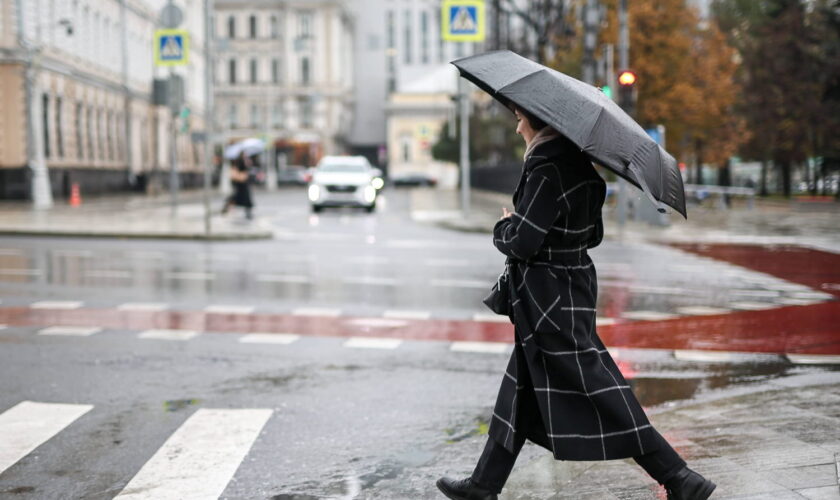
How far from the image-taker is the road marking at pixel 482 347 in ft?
28.4

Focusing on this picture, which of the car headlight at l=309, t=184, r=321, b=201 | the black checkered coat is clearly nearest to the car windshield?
Answer: the car headlight at l=309, t=184, r=321, b=201

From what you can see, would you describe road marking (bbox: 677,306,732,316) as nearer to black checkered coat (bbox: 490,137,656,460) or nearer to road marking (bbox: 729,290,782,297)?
road marking (bbox: 729,290,782,297)

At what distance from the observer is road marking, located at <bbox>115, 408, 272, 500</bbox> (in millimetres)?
4995

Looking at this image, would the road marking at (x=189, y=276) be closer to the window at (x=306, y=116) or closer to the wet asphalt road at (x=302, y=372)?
the wet asphalt road at (x=302, y=372)

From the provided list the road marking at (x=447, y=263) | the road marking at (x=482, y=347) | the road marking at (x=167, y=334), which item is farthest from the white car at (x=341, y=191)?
the road marking at (x=482, y=347)

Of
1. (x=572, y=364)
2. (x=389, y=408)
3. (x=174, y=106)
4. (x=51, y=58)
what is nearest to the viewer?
(x=572, y=364)

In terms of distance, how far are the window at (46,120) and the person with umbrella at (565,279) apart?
143ft

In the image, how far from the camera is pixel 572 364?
4262 mm

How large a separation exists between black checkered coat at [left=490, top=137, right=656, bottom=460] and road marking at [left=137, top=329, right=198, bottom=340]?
5.27 metres

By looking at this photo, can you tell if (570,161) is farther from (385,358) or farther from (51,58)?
(51,58)

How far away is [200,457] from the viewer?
18.2 feet

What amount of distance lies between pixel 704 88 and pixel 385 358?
A: 41207 mm

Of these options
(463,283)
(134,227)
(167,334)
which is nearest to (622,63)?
(134,227)

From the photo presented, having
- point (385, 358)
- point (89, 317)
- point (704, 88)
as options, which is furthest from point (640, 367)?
point (704, 88)
